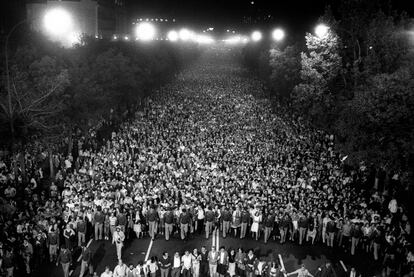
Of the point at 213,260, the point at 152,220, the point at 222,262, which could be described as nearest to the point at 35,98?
the point at 152,220

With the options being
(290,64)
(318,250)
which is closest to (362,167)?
(318,250)

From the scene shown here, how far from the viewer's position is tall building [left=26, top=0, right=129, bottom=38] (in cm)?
6944

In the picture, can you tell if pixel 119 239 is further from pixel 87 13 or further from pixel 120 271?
pixel 87 13

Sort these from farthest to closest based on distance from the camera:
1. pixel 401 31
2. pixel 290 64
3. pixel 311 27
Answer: pixel 311 27 < pixel 290 64 < pixel 401 31

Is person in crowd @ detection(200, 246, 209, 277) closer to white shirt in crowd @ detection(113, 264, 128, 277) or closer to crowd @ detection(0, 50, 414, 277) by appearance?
crowd @ detection(0, 50, 414, 277)

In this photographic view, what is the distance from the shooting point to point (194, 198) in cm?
1648

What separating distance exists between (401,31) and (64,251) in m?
18.4

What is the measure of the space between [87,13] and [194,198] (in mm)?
71319

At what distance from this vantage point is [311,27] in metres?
39.1

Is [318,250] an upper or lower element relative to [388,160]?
lower

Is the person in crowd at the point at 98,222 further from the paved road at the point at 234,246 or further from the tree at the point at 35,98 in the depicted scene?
the tree at the point at 35,98

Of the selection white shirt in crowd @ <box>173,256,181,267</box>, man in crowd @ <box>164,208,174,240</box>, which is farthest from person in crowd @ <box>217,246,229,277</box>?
man in crowd @ <box>164,208,174,240</box>

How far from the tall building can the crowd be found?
46833 millimetres

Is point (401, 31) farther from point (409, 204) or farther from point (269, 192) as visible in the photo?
point (269, 192)
